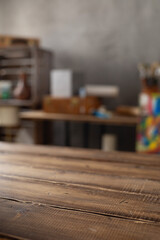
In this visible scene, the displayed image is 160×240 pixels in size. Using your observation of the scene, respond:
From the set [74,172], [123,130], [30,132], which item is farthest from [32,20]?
[74,172]

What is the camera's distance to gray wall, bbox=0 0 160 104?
363cm

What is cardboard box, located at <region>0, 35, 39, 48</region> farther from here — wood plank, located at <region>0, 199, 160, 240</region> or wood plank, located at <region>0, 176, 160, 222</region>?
wood plank, located at <region>0, 199, 160, 240</region>

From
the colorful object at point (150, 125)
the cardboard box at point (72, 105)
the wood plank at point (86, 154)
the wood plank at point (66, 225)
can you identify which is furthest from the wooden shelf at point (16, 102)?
the wood plank at point (66, 225)

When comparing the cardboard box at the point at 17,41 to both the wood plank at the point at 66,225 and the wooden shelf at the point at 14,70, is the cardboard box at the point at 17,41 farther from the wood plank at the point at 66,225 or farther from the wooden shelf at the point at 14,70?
the wood plank at the point at 66,225

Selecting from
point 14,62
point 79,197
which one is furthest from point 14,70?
point 79,197

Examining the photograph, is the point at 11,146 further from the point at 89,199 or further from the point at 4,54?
the point at 4,54

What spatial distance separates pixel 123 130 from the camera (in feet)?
12.8

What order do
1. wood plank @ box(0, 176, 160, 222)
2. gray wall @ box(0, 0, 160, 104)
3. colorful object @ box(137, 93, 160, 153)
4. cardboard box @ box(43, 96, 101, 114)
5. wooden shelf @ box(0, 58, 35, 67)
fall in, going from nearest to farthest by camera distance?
wood plank @ box(0, 176, 160, 222) < colorful object @ box(137, 93, 160, 153) < cardboard box @ box(43, 96, 101, 114) < gray wall @ box(0, 0, 160, 104) < wooden shelf @ box(0, 58, 35, 67)

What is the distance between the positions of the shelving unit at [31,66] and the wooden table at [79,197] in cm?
258

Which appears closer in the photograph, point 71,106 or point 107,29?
point 71,106

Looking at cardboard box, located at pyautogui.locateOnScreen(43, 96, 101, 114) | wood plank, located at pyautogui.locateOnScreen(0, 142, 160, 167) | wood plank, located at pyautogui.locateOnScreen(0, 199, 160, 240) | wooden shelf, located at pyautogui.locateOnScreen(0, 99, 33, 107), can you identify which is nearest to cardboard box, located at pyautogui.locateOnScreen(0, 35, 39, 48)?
wooden shelf, located at pyautogui.locateOnScreen(0, 99, 33, 107)

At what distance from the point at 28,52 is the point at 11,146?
8.47ft

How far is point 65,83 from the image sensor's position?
337 cm

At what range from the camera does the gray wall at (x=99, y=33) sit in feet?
11.9
